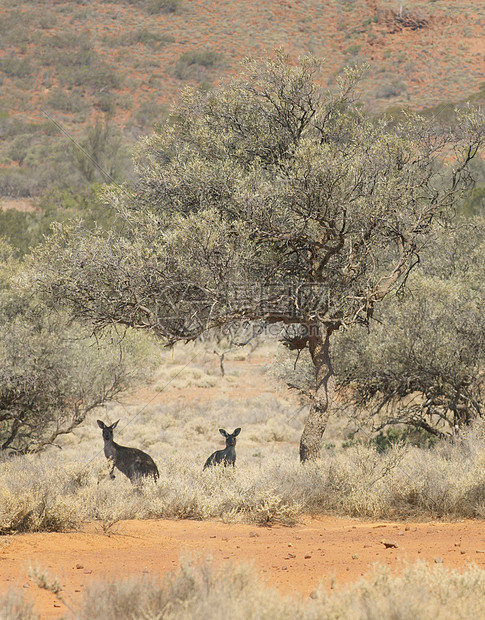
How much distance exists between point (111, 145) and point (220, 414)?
32773 mm

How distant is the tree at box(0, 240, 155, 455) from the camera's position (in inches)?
562

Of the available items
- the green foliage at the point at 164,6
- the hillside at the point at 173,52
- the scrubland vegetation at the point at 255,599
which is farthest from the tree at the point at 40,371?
the green foliage at the point at 164,6

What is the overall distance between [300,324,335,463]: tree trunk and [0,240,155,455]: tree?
4412mm

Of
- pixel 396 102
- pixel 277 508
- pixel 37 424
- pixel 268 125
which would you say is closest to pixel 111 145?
pixel 396 102

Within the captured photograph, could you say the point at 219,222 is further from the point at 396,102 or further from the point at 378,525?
the point at 396,102

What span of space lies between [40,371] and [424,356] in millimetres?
7883

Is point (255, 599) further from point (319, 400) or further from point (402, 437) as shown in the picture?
point (402, 437)

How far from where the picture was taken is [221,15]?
82000 mm

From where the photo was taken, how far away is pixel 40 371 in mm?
14602

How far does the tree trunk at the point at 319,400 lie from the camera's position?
10719 millimetres

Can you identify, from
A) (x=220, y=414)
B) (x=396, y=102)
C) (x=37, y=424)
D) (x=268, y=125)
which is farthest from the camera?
(x=396, y=102)

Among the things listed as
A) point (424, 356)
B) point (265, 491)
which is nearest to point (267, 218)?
point (265, 491)

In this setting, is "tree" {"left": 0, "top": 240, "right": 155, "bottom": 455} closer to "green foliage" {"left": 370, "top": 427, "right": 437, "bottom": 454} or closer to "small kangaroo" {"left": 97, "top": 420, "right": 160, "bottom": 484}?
"small kangaroo" {"left": 97, "top": 420, "right": 160, "bottom": 484}

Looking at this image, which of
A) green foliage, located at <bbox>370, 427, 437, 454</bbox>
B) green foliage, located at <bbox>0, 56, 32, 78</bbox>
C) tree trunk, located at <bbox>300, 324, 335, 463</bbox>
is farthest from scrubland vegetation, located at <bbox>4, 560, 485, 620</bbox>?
green foliage, located at <bbox>0, 56, 32, 78</bbox>
